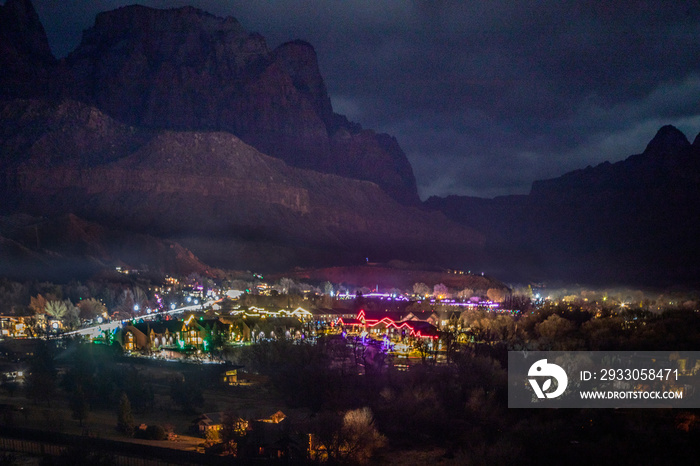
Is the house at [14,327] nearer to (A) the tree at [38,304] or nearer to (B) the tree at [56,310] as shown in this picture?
(B) the tree at [56,310]

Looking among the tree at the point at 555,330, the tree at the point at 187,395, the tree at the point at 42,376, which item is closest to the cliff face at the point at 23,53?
the tree at the point at 42,376

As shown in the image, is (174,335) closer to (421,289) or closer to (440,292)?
(440,292)

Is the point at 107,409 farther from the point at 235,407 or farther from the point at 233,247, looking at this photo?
the point at 233,247

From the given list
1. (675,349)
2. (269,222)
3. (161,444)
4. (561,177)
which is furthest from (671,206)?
(161,444)

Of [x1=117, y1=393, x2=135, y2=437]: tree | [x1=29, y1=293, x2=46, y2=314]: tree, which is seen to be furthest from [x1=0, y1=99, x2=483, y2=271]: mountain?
[x1=117, y1=393, x2=135, y2=437]: tree

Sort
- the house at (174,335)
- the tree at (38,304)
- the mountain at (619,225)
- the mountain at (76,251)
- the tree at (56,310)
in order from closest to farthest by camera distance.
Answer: the house at (174,335)
the tree at (56,310)
the tree at (38,304)
the mountain at (76,251)
the mountain at (619,225)
